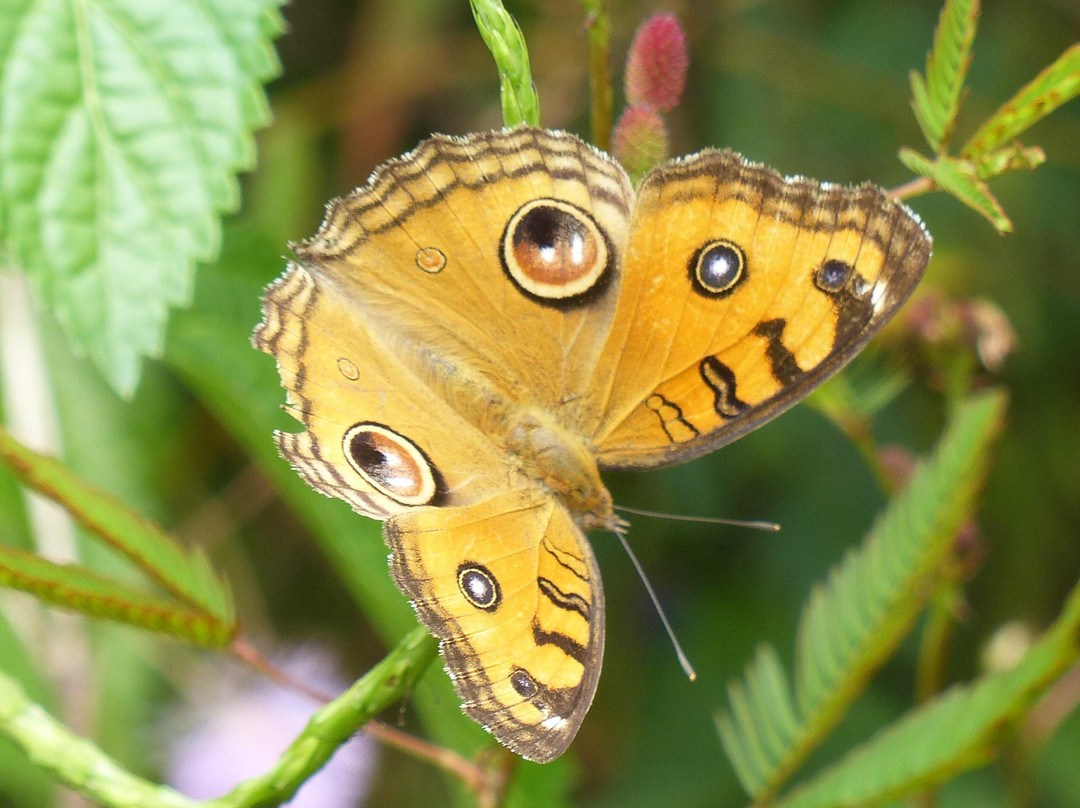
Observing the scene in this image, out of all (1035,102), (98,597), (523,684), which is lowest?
(523,684)

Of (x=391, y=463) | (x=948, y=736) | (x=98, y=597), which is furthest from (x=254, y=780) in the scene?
(x=948, y=736)

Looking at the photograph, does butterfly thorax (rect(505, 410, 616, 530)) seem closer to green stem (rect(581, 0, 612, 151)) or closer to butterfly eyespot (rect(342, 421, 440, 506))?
butterfly eyespot (rect(342, 421, 440, 506))

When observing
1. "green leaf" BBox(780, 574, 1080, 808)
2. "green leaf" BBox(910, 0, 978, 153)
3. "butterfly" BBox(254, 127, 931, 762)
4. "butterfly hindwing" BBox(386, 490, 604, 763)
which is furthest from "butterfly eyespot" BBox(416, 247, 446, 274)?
"green leaf" BBox(780, 574, 1080, 808)

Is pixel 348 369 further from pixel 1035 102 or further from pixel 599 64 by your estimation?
pixel 1035 102

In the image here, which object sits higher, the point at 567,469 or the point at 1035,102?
the point at 1035,102

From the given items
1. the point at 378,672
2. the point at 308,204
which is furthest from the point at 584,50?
the point at 378,672

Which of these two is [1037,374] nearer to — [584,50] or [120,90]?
[584,50]

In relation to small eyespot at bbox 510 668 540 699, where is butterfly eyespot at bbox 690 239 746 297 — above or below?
above
